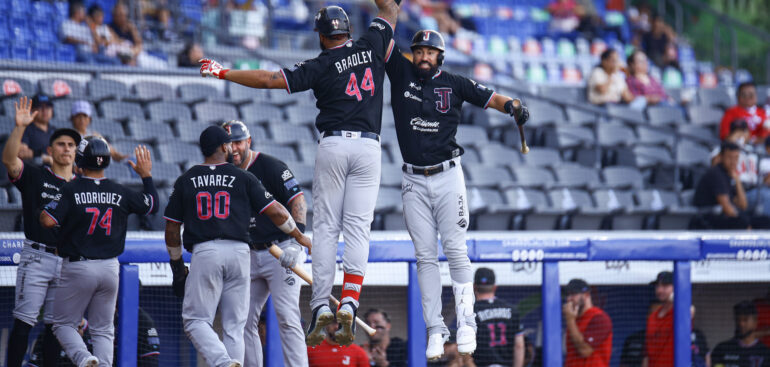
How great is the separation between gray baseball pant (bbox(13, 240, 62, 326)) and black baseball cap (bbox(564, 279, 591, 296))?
4077 mm

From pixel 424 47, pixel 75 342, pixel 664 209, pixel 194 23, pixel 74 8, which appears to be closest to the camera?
pixel 424 47

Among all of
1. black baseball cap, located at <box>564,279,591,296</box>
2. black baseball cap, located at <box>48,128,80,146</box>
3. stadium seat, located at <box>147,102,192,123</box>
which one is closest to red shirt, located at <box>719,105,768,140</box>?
black baseball cap, located at <box>564,279,591,296</box>

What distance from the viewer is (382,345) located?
772 cm

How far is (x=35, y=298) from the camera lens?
675cm

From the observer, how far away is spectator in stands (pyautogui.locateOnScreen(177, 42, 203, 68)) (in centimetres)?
1145

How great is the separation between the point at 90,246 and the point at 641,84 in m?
8.79

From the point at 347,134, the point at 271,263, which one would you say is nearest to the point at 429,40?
the point at 347,134

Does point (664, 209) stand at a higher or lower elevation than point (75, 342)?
higher

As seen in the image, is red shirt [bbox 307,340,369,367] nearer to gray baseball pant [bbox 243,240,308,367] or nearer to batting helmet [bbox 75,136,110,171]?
gray baseball pant [bbox 243,240,308,367]

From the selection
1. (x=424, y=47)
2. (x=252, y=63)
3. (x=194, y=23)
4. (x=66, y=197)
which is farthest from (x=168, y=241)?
(x=194, y=23)

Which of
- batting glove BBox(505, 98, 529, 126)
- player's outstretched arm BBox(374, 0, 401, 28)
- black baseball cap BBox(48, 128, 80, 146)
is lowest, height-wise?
batting glove BBox(505, 98, 529, 126)

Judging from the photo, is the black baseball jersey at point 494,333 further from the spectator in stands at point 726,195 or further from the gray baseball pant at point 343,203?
the spectator in stands at point 726,195

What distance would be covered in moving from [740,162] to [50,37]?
834cm

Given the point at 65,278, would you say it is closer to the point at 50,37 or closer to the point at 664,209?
the point at 50,37
